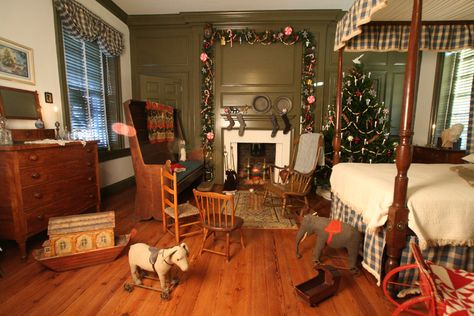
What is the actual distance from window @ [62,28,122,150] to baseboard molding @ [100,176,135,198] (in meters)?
0.67

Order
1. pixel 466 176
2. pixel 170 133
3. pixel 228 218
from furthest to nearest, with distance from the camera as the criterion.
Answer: pixel 170 133 → pixel 228 218 → pixel 466 176

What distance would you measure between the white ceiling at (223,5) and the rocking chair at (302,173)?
2344 mm

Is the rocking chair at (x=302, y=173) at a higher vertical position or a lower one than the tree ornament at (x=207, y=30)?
lower

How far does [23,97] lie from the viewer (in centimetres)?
256

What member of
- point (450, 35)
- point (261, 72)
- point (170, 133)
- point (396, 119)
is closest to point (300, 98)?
point (261, 72)

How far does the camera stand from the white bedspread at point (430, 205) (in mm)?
1523

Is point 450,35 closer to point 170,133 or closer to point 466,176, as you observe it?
point 466,176

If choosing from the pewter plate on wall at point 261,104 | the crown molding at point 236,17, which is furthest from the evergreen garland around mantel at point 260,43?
the pewter plate on wall at point 261,104

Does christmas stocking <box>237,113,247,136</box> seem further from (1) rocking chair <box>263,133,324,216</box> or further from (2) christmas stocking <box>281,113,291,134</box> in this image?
(1) rocking chair <box>263,133,324,216</box>

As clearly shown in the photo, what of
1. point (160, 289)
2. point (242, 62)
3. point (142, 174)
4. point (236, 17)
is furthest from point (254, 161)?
point (160, 289)

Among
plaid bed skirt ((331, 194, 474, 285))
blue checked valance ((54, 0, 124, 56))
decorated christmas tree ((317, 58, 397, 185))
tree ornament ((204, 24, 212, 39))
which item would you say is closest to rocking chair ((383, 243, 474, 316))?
plaid bed skirt ((331, 194, 474, 285))

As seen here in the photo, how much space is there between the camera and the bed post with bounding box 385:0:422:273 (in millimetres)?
1496

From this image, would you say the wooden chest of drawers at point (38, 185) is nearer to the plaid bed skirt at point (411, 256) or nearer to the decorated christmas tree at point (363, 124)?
the plaid bed skirt at point (411, 256)

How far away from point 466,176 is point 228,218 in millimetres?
2070
